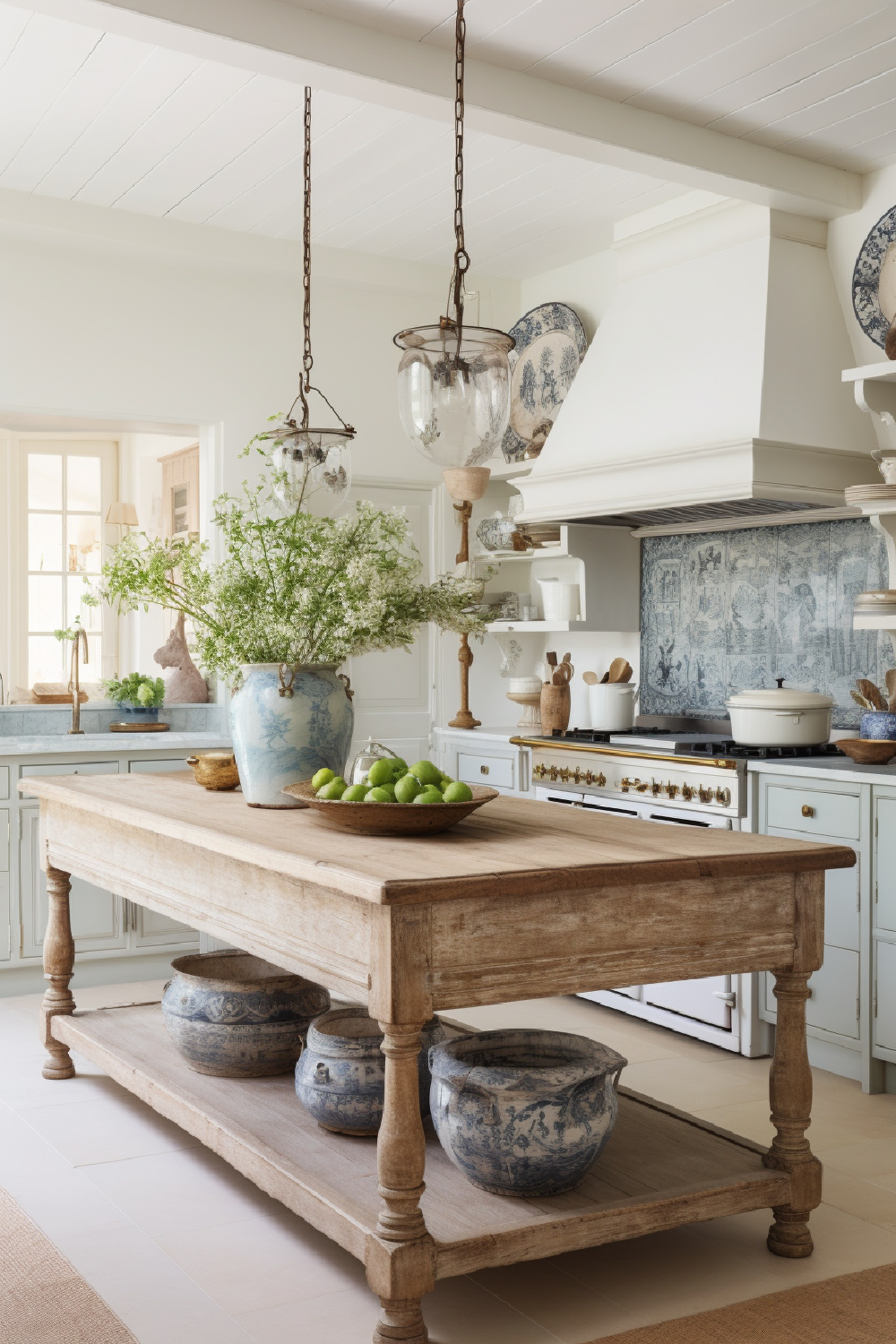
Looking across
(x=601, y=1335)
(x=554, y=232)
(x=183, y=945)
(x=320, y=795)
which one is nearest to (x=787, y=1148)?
(x=601, y=1335)

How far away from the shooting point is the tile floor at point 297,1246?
7.96 feet

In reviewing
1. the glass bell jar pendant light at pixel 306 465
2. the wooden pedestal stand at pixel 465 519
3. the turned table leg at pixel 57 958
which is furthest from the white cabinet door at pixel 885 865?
the turned table leg at pixel 57 958

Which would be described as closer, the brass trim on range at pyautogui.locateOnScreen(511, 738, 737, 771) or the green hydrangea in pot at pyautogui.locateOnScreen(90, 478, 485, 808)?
the green hydrangea in pot at pyautogui.locateOnScreen(90, 478, 485, 808)

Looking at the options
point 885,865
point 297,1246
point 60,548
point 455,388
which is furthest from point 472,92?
point 60,548

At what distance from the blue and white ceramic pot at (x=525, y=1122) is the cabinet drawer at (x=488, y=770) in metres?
2.75

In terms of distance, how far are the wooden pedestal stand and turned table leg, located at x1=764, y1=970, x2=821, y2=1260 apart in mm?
3123

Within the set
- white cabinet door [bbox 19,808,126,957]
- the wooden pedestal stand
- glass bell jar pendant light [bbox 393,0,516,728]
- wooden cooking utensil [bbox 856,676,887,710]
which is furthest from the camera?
the wooden pedestal stand

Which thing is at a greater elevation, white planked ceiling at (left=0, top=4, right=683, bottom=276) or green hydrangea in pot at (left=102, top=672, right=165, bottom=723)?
white planked ceiling at (left=0, top=4, right=683, bottom=276)

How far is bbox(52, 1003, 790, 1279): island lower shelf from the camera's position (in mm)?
2361

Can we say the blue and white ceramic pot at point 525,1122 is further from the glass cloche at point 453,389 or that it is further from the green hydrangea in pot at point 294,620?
the glass cloche at point 453,389

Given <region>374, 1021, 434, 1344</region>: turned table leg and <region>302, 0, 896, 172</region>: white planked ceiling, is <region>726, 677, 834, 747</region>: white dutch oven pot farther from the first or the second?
<region>374, 1021, 434, 1344</region>: turned table leg

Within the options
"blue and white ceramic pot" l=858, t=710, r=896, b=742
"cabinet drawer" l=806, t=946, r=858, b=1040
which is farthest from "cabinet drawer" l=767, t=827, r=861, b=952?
"blue and white ceramic pot" l=858, t=710, r=896, b=742

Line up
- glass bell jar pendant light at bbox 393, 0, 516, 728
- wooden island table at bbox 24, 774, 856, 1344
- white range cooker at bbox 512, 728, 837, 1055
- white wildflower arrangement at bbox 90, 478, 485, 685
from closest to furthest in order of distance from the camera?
1. wooden island table at bbox 24, 774, 856, 1344
2. glass bell jar pendant light at bbox 393, 0, 516, 728
3. white wildflower arrangement at bbox 90, 478, 485, 685
4. white range cooker at bbox 512, 728, 837, 1055

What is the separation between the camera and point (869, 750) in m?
3.94
